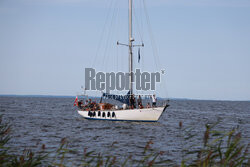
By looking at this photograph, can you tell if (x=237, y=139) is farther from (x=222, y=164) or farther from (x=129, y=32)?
(x=129, y=32)

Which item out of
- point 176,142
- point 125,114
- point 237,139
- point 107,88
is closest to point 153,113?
point 125,114

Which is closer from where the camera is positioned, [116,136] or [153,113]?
[116,136]

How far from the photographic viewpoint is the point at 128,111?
124 feet

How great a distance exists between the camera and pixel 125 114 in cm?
3784

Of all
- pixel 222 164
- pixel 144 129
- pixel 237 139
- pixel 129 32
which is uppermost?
pixel 129 32

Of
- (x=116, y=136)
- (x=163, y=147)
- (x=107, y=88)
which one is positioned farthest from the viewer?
(x=107, y=88)

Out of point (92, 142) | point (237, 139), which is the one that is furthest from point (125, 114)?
point (237, 139)

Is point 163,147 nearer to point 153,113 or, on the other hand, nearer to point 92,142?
point 92,142

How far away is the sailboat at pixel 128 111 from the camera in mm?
37562

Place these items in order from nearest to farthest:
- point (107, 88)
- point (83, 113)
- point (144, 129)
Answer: point (144, 129), point (107, 88), point (83, 113)

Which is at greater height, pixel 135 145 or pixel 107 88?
pixel 107 88

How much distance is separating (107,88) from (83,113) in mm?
6051

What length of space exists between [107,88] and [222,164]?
34.4 m

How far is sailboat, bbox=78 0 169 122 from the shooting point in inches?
1479
